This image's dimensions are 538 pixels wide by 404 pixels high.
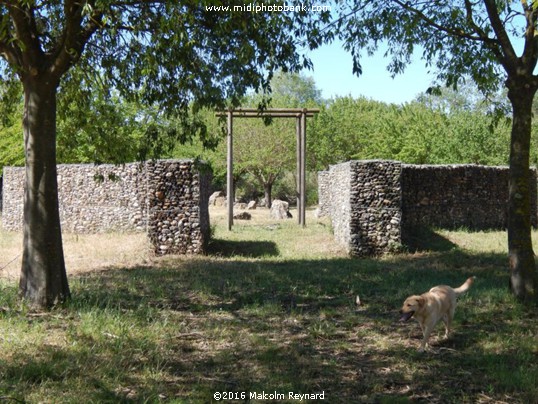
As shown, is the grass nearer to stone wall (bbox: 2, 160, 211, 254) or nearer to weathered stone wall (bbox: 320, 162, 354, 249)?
stone wall (bbox: 2, 160, 211, 254)

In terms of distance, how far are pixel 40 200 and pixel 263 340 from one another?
390cm

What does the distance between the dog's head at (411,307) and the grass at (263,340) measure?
483 millimetres

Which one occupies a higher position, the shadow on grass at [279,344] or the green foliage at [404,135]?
the green foliage at [404,135]

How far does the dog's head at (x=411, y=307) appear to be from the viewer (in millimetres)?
5910

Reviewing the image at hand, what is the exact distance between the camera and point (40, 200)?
306 inches

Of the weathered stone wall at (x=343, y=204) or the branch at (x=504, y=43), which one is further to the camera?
the weathered stone wall at (x=343, y=204)

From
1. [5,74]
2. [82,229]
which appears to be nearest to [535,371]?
[5,74]

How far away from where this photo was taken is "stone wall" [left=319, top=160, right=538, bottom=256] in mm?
14852

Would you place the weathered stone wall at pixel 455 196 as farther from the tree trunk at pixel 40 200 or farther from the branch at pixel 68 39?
the branch at pixel 68 39

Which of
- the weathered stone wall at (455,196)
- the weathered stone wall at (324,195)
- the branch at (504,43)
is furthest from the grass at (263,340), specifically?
the weathered stone wall at (324,195)

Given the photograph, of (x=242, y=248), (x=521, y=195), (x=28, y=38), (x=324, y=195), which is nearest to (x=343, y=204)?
(x=242, y=248)

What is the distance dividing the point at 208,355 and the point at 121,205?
14.6 meters

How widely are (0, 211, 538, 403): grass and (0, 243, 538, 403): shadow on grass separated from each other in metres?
0.02

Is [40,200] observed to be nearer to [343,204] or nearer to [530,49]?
[530,49]
